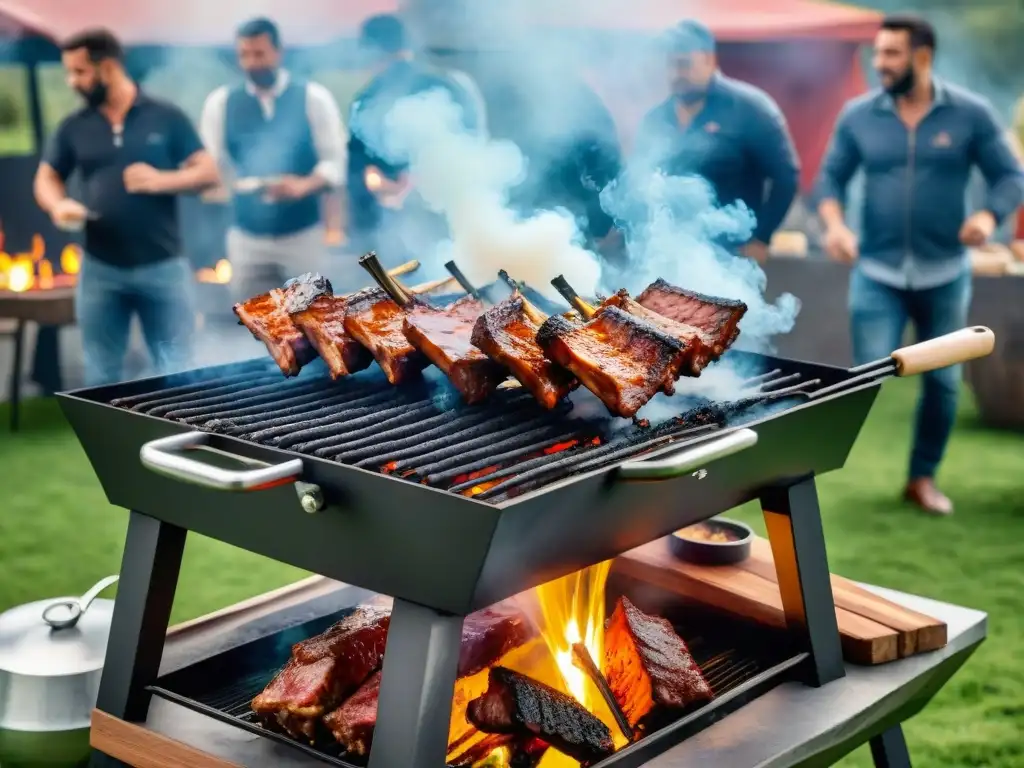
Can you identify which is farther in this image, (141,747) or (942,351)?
(942,351)

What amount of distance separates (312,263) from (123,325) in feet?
4.03

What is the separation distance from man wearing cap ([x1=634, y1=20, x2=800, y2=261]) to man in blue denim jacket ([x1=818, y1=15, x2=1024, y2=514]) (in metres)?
0.37

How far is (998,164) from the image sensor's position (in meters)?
5.90

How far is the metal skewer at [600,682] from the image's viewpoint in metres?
2.48

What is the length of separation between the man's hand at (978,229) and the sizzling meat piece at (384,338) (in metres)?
4.08

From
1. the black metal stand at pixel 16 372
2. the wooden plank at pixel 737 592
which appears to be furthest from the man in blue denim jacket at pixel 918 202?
the black metal stand at pixel 16 372

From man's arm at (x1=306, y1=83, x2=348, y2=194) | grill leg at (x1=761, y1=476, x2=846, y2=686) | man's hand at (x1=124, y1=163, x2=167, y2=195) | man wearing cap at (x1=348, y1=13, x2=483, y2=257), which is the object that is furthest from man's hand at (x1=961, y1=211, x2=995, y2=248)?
man's hand at (x1=124, y1=163, x2=167, y2=195)

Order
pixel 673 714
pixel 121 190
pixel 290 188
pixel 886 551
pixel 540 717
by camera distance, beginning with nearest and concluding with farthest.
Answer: pixel 540 717 → pixel 673 714 → pixel 886 551 → pixel 121 190 → pixel 290 188

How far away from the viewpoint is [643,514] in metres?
2.19

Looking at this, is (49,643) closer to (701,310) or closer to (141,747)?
(141,747)

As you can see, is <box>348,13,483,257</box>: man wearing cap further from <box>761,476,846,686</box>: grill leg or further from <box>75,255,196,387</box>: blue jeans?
<box>761,476,846,686</box>: grill leg

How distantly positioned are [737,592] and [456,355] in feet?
3.83

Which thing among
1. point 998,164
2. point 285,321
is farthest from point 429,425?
point 998,164

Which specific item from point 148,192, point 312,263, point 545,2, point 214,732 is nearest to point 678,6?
point 545,2
